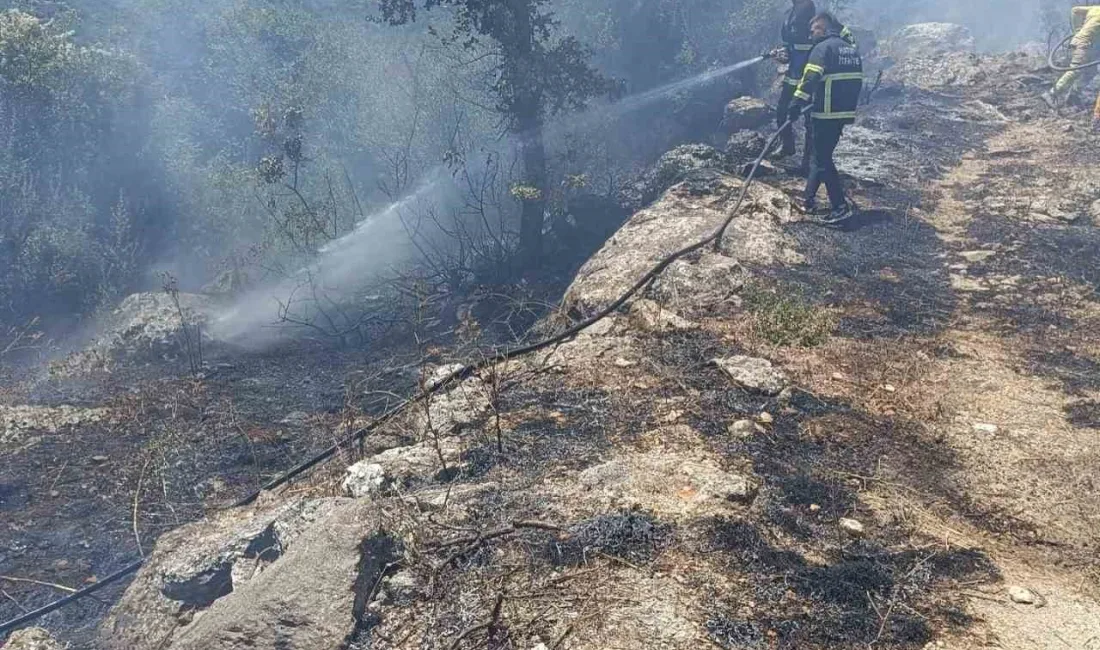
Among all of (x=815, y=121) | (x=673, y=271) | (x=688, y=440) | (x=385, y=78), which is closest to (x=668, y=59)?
(x=385, y=78)

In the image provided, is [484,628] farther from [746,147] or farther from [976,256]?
[746,147]

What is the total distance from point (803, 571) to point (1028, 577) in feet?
3.02

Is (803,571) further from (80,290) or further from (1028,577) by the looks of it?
(80,290)

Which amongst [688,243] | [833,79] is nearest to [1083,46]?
[833,79]

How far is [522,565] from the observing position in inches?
113

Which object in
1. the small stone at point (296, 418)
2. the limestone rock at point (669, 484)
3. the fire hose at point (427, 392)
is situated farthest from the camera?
the small stone at point (296, 418)

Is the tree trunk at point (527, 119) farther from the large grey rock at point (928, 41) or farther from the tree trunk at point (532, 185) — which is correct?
the large grey rock at point (928, 41)

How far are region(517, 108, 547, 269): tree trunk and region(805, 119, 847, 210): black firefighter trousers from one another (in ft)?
9.99

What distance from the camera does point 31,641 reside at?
314cm

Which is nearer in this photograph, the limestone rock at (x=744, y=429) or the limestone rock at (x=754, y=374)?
the limestone rock at (x=744, y=429)

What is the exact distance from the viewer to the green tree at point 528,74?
8.08m

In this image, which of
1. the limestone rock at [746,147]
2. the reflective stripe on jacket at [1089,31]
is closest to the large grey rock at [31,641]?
the limestone rock at [746,147]

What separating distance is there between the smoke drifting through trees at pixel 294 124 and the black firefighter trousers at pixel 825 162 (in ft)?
9.34

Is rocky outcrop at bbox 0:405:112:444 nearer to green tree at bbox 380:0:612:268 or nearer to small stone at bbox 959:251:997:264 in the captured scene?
green tree at bbox 380:0:612:268
